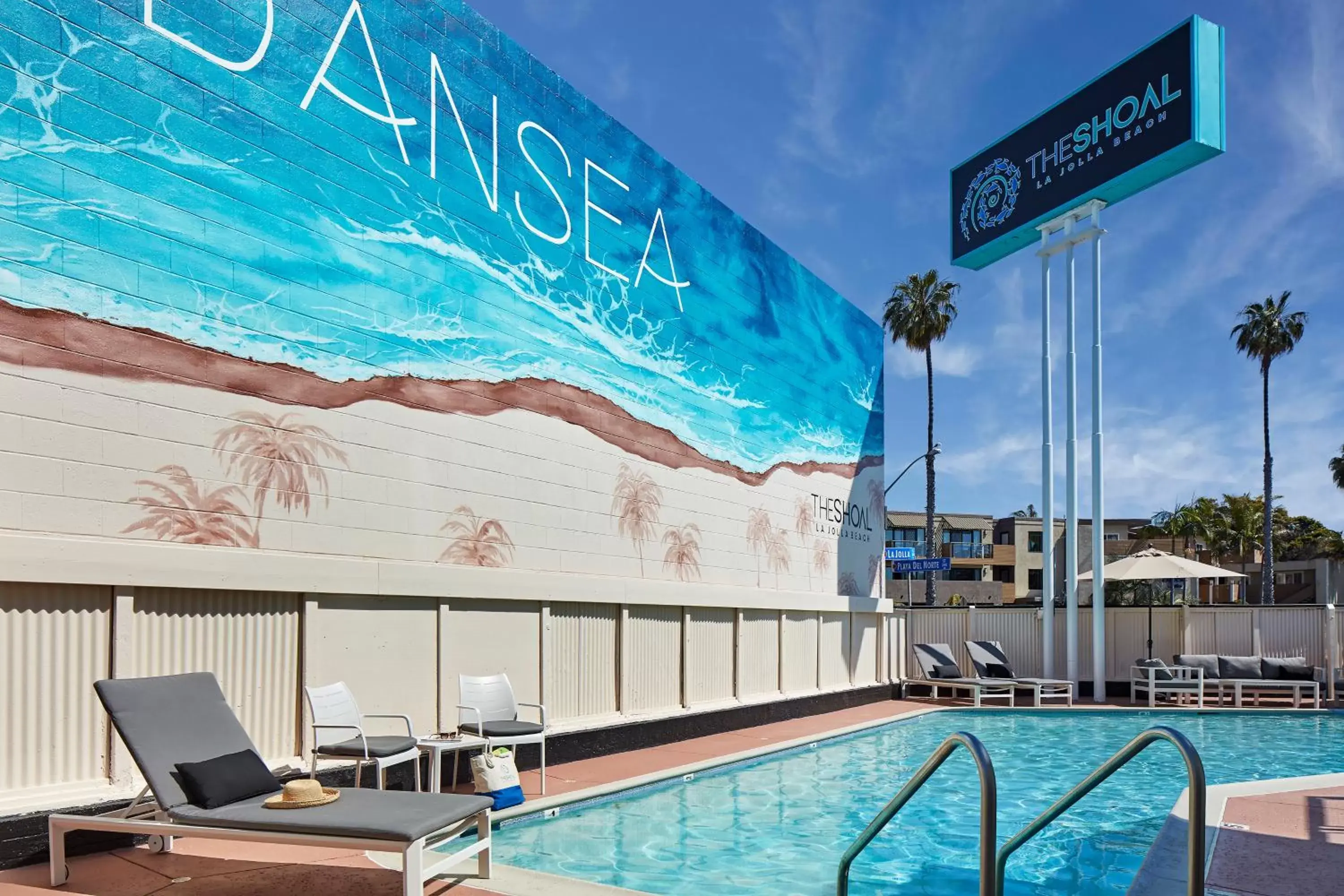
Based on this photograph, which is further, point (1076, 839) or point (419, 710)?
point (419, 710)

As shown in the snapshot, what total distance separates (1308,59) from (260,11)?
697 inches

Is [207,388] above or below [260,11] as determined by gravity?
below

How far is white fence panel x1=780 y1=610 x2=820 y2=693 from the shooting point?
49.1 ft

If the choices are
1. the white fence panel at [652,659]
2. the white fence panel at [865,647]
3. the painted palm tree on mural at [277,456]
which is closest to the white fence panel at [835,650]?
the white fence panel at [865,647]

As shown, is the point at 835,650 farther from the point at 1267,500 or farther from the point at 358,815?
the point at 1267,500

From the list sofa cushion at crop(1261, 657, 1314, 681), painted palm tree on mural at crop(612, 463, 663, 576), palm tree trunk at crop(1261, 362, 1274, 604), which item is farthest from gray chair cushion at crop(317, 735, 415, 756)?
palm tree trunk at crop(1261, 362, 1274, 604)

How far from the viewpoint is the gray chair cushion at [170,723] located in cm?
532

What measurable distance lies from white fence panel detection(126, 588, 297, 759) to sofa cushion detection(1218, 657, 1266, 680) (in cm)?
1525

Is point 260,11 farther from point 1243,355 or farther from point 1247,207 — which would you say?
point 1243,355

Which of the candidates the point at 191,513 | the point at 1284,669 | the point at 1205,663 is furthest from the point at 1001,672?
the point at 191,513

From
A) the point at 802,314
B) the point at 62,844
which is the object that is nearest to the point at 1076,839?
the point at 62,844

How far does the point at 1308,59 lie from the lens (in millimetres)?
18000

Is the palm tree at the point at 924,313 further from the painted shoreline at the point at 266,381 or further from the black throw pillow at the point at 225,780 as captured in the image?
the black throw pillow at the point at 225,780

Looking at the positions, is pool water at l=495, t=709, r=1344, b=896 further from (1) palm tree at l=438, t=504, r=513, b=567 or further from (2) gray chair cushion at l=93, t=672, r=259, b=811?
(1) palm tree at l=438, t=504, r=513, b=567
